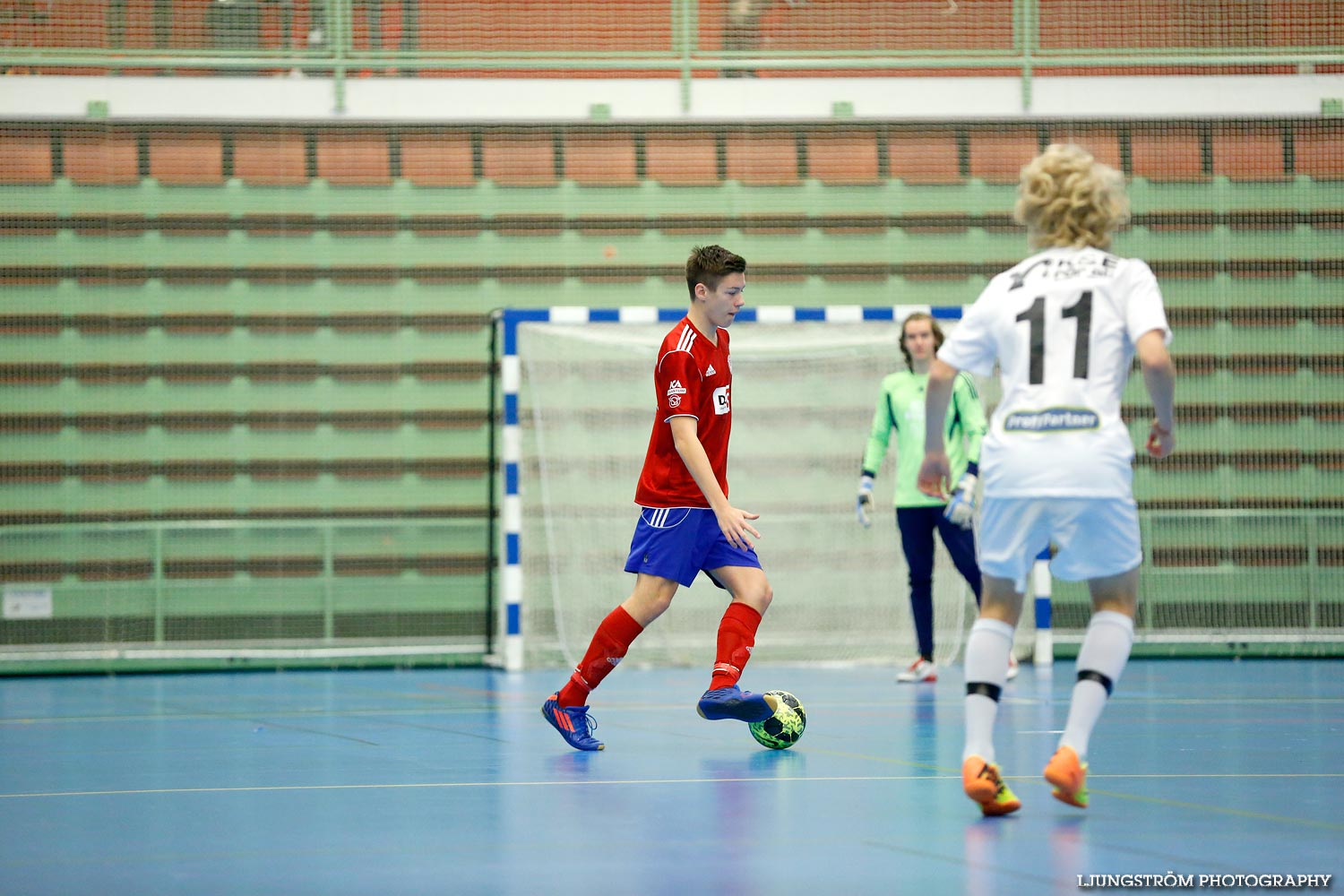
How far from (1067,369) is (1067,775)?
98 centimetres

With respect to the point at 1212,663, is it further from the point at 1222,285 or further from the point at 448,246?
the point at 448,246

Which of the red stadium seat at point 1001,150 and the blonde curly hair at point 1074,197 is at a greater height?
the red stadium seat at point 1001,150

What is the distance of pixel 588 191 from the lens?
38.0 feet

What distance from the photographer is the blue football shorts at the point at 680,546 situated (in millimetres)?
5250

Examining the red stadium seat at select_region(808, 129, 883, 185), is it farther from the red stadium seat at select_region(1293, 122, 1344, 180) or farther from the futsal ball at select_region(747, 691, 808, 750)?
the futsal ball at select_region(747, 691, 808, 750)

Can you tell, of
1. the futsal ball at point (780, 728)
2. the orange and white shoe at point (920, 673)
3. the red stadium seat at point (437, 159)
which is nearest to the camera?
the futsal ball at point (780, 728)

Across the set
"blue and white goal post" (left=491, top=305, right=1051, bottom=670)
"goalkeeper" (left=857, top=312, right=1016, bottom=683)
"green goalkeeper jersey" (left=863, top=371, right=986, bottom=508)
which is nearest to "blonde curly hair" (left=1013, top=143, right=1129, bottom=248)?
"goalkeeper" (left=857, top=312, right=1016, bottom=683)

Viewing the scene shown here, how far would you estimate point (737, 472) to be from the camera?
10.4m

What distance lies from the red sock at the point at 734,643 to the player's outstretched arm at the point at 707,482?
284 mm

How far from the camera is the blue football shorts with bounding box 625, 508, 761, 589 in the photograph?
17.2ft

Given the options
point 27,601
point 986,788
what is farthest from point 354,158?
point 986,788

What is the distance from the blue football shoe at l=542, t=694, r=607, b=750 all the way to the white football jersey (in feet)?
6.94

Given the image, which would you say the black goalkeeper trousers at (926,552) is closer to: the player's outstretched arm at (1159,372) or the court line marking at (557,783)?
the court line marking at (557,783)

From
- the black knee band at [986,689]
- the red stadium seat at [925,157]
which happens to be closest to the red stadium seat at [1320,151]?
the red stadium seat at [925,157]
